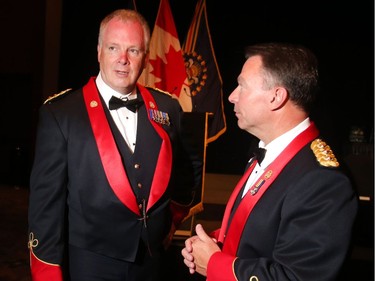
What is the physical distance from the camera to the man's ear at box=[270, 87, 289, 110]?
3.52 ft

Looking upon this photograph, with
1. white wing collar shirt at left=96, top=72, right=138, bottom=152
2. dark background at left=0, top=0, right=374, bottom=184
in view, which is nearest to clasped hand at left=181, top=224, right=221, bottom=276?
white wing collar shirt at left=96, top=72, right=138, bottom=152

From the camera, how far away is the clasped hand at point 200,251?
112cm

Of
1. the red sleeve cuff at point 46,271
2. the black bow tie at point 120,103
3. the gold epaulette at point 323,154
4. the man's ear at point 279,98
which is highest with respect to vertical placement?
the man's ear at point 279,98

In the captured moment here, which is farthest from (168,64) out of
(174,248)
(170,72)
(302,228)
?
(302,228)

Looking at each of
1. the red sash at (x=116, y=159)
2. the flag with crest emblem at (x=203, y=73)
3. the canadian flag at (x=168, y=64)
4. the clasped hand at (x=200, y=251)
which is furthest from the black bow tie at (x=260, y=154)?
the flag with crest emblem at (x=203, y=73)

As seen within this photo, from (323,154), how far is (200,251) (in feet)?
1.47

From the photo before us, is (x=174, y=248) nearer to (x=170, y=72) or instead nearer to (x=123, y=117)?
(x=123, y=117)

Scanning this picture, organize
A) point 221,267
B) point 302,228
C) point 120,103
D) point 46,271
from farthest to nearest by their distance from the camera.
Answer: point 120,103
point 46,271
point 221,267
point 302,228

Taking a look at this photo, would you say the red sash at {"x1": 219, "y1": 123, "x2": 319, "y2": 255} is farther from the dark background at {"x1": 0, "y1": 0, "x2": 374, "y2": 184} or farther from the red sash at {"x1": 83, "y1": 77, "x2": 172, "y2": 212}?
the dark background at {"x1": 0, "y1": 0, "x2": 374, "y2": 184}

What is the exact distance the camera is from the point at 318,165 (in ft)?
3.21

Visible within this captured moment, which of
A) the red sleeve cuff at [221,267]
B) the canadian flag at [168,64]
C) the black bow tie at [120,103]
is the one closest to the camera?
the red sleeve cuff at [221,267]

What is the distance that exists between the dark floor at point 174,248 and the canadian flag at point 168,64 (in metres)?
1.35

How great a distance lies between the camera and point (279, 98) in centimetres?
108

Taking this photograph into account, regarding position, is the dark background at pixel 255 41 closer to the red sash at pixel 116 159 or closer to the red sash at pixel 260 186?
the red sash at pixel 116 159
